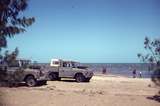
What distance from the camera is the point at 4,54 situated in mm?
10547

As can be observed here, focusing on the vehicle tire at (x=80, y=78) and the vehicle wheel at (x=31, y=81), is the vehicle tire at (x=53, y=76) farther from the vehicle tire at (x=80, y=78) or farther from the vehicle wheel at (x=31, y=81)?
the vehicle wheel at (x=31, y=81)

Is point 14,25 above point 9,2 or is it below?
below

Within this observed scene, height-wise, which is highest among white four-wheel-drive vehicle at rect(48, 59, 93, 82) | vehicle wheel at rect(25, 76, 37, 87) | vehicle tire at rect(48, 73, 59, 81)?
white four-wheel-drive vehicle at rect(48, 59, 93, 82)

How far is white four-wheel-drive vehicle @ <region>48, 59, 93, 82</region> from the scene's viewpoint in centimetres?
2967

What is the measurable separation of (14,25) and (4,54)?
3.17 feet

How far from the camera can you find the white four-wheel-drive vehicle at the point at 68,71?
97.3ft

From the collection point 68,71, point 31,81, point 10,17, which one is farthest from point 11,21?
point 68,71

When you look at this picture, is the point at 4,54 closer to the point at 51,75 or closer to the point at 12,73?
the point at 12,73

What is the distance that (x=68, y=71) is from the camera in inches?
1177

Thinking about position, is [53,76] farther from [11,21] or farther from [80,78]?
[11,21]

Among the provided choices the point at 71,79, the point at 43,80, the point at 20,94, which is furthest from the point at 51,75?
the point at 20,94

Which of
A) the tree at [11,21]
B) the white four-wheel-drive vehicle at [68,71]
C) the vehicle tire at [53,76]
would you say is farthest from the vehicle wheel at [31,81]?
the tree at [11,21]

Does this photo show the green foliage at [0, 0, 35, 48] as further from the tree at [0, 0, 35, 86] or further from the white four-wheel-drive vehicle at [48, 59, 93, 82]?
the white four-wheel-drive vehicle at [48, 59, 93, 82]

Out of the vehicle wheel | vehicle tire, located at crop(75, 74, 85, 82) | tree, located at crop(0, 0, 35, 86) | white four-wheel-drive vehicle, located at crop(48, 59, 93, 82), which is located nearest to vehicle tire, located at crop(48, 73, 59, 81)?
white four-wheel-drive vehicle, located at crop(48, 59, 93, 82)
